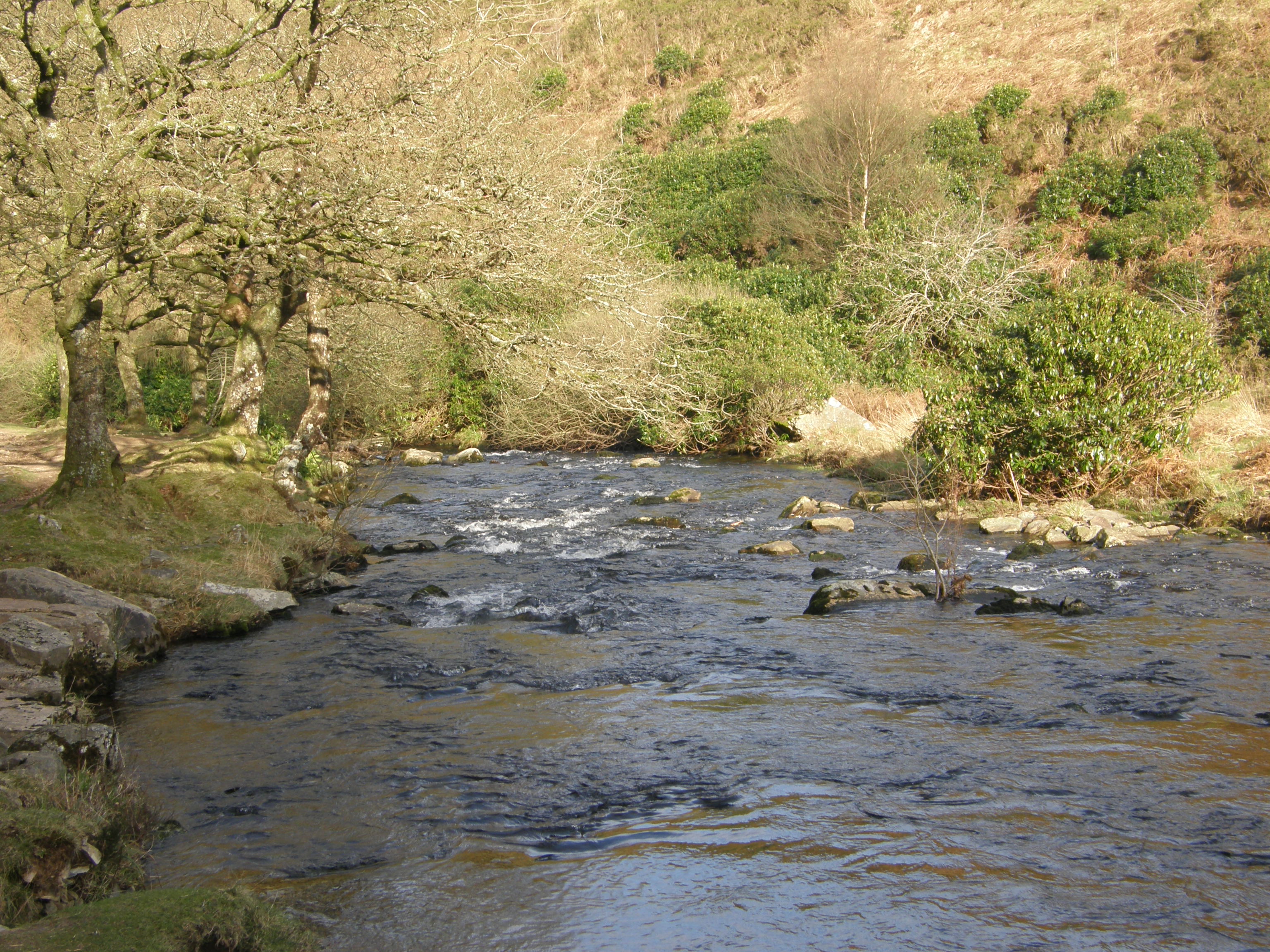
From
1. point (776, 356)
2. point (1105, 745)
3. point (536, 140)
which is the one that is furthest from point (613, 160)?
point (1105, 745)

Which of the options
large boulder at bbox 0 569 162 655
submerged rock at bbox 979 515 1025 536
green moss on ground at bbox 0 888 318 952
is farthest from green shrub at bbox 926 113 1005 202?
green moss on ground at bbox 0 888 318 952

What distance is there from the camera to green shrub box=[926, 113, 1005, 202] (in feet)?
113

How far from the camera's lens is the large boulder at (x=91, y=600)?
27.4ft

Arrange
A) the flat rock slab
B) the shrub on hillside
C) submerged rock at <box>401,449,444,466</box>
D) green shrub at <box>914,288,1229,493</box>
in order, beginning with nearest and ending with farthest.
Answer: the flat rock slab, green shrub at <box>914,288,1229,493</box>, submerged rock at <box>401,449,444,466</box>, the shrub on hillside

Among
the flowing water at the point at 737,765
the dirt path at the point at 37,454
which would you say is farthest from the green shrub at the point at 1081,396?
the dirt path at the point at 37,454

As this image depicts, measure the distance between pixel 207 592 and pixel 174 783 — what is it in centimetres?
419

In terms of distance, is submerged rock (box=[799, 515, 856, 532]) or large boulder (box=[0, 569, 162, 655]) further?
submerged rock (box=[799, 515, 856, 532])

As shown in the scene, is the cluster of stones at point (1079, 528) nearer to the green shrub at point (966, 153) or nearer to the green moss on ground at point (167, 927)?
the green moss on ground at point (167, 927)

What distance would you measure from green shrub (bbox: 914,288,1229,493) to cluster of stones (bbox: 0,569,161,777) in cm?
1078

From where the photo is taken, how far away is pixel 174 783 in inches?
247

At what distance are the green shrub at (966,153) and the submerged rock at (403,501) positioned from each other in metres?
24.2

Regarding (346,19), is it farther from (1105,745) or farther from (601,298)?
(1105,745)

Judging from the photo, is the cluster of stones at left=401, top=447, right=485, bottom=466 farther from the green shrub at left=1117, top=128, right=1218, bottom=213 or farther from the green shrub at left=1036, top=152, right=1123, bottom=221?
the green shrub at left=1117, top=128, right=1218, bottom=213

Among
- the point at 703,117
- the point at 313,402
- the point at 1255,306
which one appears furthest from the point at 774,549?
the point at 703,117
